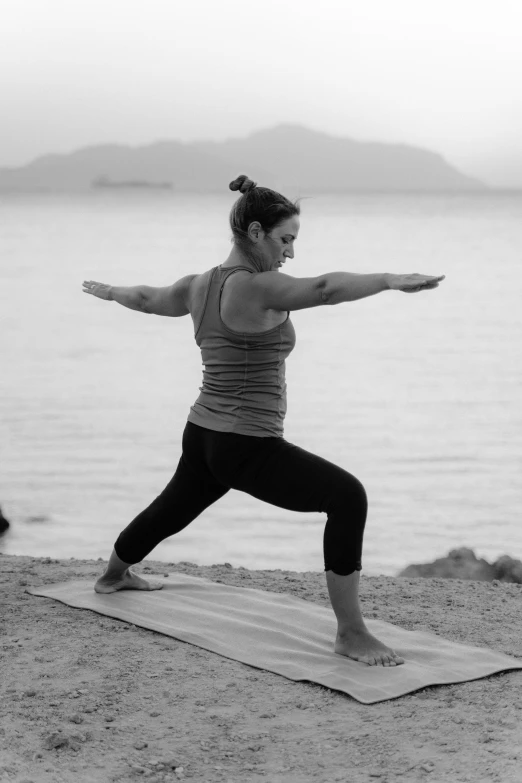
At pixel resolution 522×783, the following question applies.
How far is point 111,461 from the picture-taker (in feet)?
34.8

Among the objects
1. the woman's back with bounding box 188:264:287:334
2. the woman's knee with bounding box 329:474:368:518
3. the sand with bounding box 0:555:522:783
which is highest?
the woman's back with bounding box 188:264:287:334

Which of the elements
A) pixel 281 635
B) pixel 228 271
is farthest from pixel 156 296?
pixel 281 635

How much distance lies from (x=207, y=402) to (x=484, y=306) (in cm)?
2523

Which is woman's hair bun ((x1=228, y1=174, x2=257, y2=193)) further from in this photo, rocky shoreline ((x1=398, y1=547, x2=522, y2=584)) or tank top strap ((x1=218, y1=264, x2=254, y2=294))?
rocky shoreline ((x1=398, y1=547, x2=522, y2=584))

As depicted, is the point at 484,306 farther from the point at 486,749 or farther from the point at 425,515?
the point at 486,749

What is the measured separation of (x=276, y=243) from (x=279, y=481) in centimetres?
97

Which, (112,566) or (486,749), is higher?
(112,566)

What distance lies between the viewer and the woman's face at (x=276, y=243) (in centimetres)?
418

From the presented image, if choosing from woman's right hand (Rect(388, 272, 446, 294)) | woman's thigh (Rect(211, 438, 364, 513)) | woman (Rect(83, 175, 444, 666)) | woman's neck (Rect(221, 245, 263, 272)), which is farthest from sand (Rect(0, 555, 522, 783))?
woman's neck (Rect(221, 245, 263, 272))

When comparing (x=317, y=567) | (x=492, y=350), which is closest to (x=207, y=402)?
(x=317, y=567)

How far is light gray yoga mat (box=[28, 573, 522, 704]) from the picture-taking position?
404cm

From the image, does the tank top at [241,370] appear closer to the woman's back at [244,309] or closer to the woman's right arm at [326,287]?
the woman's back at [244,309]

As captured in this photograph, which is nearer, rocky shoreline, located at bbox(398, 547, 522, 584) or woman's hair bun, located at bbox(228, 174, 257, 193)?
woman's hair bun, located at bbox(228, 174, 257, 193)

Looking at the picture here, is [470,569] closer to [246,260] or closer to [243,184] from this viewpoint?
[246,260]
